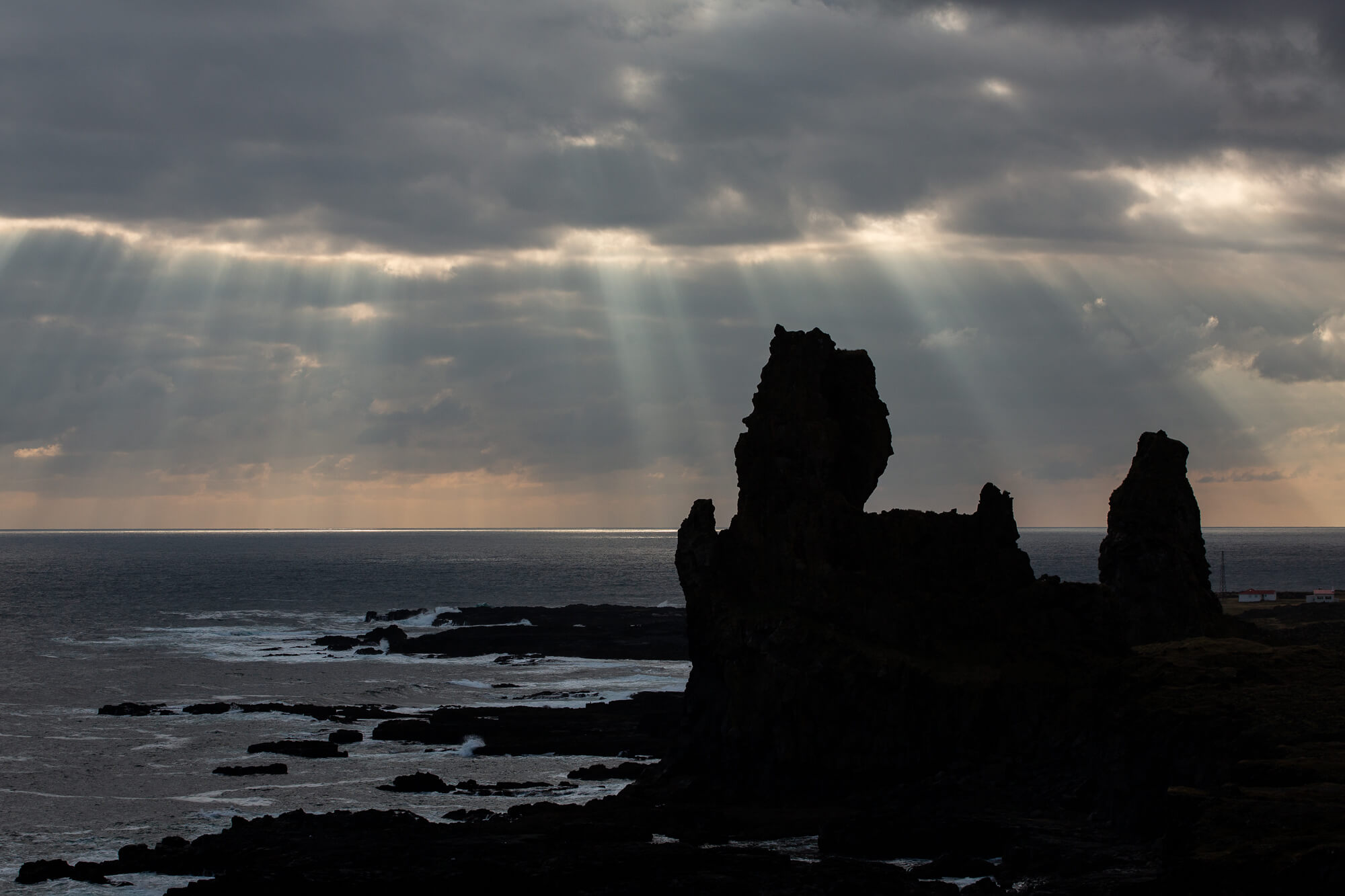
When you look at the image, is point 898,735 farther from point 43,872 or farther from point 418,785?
point 43,872

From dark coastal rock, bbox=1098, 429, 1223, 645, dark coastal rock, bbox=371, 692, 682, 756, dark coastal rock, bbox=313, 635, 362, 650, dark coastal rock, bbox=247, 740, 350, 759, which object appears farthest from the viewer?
dark coastal rock, bbox=313, 635, 362, 650

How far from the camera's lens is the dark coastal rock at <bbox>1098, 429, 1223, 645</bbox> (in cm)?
6562

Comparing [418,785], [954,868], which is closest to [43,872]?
[418,785]

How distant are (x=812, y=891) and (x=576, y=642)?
91.1 meters

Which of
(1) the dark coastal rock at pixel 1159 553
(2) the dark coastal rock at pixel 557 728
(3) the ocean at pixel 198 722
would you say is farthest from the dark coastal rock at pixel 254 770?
(1) the dark coastal rock at pixel 1159 553

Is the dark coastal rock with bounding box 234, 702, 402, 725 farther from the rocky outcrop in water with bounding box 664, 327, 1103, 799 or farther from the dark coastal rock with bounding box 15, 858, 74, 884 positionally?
the dark coastal rock with bounding box 15, 858, 74, 884

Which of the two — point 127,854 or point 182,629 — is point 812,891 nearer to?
point 127,854

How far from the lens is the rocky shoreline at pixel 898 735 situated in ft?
124

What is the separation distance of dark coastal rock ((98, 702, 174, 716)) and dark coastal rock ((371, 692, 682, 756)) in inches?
673

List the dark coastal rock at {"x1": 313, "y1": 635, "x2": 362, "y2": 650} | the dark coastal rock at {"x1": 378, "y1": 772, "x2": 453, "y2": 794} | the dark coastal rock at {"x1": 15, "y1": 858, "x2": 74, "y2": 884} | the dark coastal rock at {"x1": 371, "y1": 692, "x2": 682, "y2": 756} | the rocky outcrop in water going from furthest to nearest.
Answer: the dark coastal rock at {"x1": 313, "y1": 635, "x2": 362, "y2": 650}
the dark coastal rock at {"x1": 371, "y1": 692, "x2": 682, "y2": 756}
the dark coastal rock at {"x1": 378, "y1": 772, "x2": 453, "y2": 794}
the rocky outcrop in water
the dark coastal rock at {"x1": 15, "y1": 858, "x2": 74, "y2": 884}

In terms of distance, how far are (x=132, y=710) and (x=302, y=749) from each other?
71.7ft

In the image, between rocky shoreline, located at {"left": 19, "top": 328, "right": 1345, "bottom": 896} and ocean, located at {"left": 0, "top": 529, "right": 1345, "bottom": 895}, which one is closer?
rocky shoreline, located at {"left": 19, "top": 328, "right": 1345, "bottom": 896}

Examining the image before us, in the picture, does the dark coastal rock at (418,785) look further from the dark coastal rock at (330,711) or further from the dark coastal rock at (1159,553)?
the dark coastal rock at (1159,553)

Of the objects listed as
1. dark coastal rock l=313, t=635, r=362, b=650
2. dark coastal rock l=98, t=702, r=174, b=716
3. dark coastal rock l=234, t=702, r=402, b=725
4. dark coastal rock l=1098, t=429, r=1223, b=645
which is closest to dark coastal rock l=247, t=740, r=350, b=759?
dark coastal rock l=234, t=702, r=402, b=725
